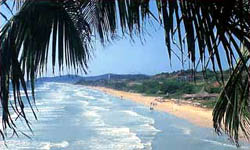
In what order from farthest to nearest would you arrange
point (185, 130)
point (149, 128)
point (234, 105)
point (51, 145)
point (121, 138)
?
point (149, 128)
point (185, 130)
point (121, 138)
point (51, 145)
point (234, 105)

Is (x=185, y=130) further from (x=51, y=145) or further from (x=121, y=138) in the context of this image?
(x=51, y=145)

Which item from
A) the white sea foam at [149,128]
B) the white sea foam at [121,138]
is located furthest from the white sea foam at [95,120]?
the white sea foam at [149,128]

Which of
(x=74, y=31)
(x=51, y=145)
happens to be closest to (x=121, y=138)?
(x=51, y=145)

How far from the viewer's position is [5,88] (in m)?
1.30

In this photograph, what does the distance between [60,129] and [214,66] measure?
81.6ft

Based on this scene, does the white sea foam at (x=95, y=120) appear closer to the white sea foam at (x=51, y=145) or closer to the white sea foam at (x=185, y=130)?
the white sea foam at (x=185, y=130)

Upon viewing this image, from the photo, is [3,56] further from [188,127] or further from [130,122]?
[130,122]

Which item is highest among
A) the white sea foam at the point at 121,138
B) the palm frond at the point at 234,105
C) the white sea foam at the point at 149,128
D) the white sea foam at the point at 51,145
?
the palm frond at the point at 234,105

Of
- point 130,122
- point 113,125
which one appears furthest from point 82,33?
point 130,122

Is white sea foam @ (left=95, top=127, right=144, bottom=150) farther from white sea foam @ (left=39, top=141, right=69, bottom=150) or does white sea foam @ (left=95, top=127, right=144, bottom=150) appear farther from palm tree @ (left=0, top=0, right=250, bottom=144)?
palm tree @ (left=0, top=0, right=250, bottom=144)

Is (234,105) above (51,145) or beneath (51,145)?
above

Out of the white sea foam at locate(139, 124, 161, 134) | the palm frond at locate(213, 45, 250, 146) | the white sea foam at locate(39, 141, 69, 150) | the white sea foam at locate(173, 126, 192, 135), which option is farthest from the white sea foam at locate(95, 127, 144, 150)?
the palm frond at locate(213, 45, 250, 146)

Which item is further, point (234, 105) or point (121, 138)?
point (121, 138)

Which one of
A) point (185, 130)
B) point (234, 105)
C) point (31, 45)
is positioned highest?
point (31, 45)
